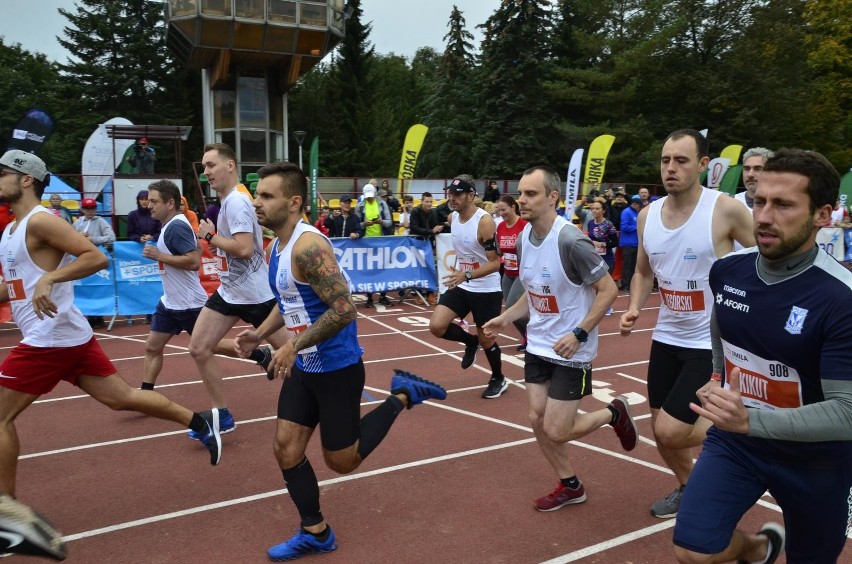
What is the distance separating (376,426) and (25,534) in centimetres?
189

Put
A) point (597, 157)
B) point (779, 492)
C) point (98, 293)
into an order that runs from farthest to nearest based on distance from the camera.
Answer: point (597, 157), point (98, 293), point (779, 492)

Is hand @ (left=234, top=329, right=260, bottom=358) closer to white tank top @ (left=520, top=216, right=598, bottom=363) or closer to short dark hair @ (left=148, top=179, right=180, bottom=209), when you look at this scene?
white tank top @ (left=520, top=216, right=598, bottom=363)

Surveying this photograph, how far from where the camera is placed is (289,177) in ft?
12.6

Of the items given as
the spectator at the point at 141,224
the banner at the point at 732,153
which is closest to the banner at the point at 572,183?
the spectator at the point at 141,224

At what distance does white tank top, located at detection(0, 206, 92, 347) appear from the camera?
415 centimetres

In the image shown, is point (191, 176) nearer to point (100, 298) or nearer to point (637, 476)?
point (100, 298)

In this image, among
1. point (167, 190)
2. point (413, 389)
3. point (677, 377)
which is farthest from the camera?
point (167, 190)

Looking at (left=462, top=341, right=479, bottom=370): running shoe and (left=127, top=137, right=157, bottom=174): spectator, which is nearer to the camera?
(left=462, top=341, right=479, bottom=370): running shoe

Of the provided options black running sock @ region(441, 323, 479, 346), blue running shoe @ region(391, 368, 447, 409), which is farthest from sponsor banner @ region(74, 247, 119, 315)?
blue running shoe @ region(391, 368, 447, 409)

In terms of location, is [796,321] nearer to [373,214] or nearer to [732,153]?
[373,214]

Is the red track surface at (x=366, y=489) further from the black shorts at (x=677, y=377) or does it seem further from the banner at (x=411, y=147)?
the banner at (x=411, y=147)

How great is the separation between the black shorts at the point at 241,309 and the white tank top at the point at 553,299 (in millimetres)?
2456

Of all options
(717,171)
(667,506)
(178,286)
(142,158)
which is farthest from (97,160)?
(667,506)

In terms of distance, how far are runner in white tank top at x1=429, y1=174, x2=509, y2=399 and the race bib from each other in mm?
4300
